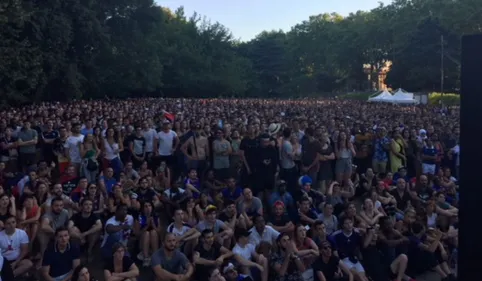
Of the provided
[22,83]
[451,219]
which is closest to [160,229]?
[451,219]

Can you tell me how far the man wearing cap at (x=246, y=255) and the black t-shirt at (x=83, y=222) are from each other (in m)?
2.01

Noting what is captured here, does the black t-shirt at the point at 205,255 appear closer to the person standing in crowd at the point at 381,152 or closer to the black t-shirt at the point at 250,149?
the black t-shirt at the point at 250,149

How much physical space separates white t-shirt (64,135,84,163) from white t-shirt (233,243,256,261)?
380 centimetres

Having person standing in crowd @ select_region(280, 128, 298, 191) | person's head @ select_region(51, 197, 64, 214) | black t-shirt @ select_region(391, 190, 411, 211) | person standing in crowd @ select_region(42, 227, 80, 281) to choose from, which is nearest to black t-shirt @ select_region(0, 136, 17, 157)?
person's head @ select_region(51, 197, 64, 214)

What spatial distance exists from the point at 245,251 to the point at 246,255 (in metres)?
0.05

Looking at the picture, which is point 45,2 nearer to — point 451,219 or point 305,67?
point 451,219

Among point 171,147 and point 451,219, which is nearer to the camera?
point 451,219

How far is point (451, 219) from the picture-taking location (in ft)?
26.0

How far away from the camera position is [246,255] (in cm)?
663

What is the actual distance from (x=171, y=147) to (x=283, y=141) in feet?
6.76

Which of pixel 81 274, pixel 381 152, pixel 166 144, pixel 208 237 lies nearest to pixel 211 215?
pixel 208 237

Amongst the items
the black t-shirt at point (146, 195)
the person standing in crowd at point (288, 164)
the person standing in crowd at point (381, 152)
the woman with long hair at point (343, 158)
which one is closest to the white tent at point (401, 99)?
the person standing in crowd at point (381, 152)

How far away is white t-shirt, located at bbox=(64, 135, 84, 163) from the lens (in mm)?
9125

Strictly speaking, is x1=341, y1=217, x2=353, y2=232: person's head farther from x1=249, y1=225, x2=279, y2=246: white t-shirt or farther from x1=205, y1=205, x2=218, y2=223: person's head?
x1=205, y1=205, x2=218, y2=223: person's head
